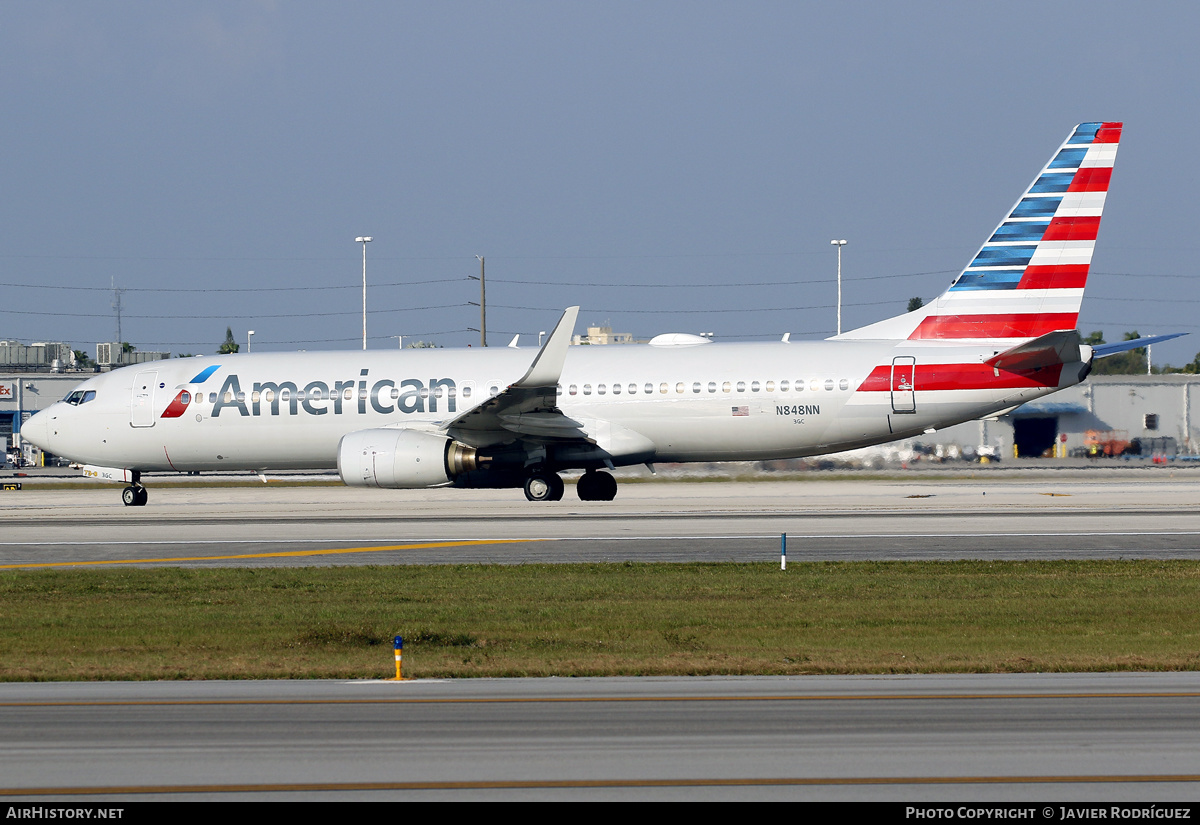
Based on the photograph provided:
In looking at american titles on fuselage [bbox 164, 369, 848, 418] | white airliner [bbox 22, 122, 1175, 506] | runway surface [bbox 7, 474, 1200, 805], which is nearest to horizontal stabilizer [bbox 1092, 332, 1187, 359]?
white airliner [bbox 22, 122, 1175, 506]

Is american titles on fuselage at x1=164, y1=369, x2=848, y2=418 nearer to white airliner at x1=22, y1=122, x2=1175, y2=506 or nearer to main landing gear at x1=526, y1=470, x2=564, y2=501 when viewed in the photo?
white airliner at x1=22, y1=122, x2=1175, y2=506

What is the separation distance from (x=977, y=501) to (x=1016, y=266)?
609 centimetres

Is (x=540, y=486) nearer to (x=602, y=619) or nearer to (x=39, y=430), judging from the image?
(x=39, y=430)

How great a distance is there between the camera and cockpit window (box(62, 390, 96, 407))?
34.4 metres

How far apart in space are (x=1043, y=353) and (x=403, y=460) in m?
15.2

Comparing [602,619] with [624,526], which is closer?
[602,619]

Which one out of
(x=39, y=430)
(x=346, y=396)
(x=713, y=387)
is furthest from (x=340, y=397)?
(x=713, y=387)

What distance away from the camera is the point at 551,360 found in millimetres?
28172

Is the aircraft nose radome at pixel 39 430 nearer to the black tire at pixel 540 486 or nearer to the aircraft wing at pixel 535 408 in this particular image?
the aircraft wing at pixel 535 408

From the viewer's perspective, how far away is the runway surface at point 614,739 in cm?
697

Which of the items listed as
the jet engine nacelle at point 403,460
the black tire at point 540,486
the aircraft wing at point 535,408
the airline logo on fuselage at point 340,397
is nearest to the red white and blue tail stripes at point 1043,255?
the aircraft wing at point 535,408

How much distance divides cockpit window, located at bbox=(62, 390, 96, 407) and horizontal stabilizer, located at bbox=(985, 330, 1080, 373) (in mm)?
24687

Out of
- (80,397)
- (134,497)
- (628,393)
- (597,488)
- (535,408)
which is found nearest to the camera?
(535,408)

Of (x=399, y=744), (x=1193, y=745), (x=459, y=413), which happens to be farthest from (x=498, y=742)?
(x=459, y=413)
